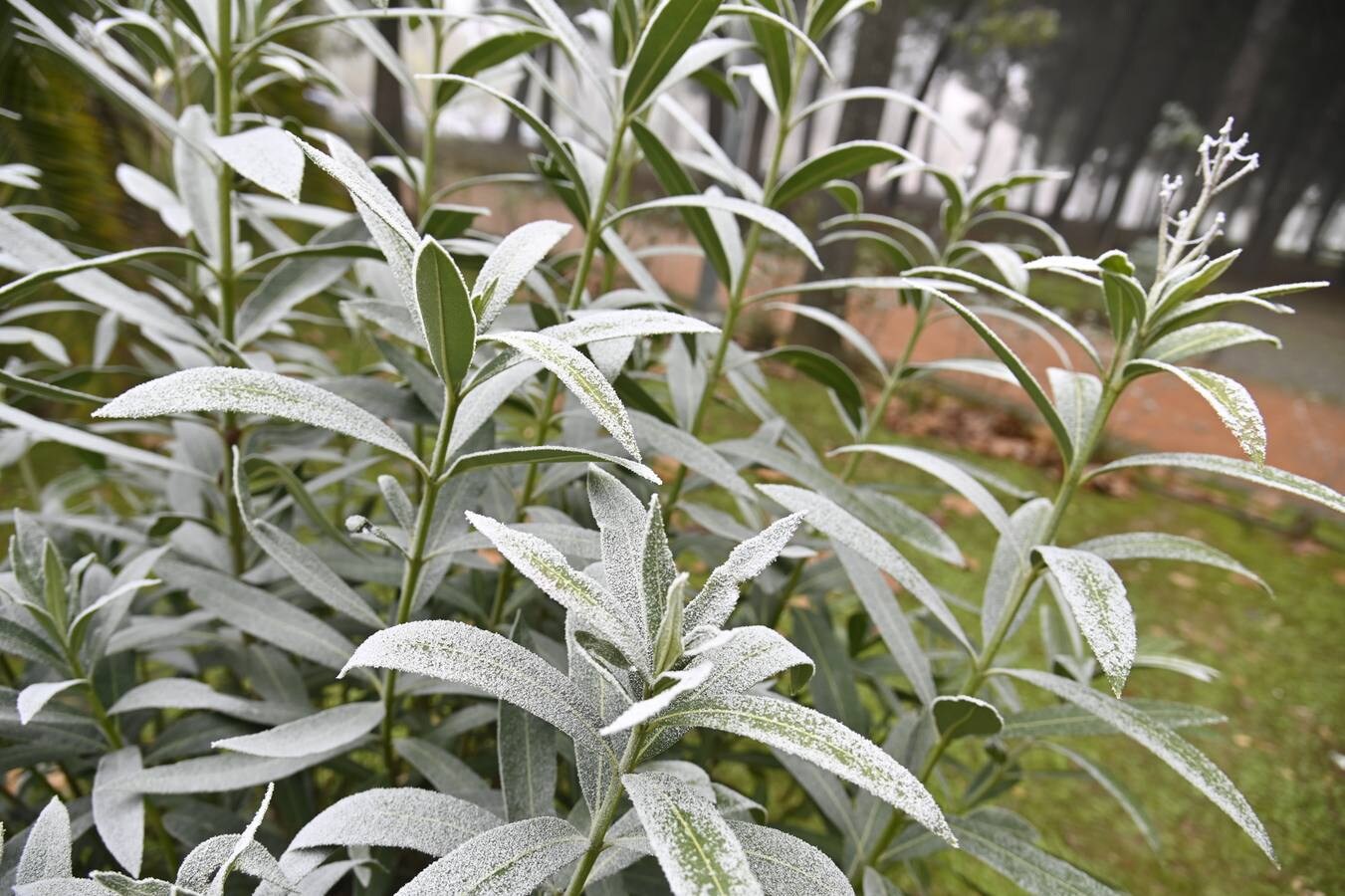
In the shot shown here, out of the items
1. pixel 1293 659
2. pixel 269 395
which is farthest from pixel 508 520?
pixel 1293 659

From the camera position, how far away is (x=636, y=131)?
774 mm

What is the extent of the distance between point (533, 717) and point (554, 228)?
389 millimetres

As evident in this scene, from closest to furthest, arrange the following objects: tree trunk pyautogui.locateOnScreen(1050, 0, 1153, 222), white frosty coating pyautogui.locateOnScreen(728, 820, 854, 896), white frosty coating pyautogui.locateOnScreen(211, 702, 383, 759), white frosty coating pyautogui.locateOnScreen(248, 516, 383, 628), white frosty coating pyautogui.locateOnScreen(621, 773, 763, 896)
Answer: white frosty coating pyautogui.locateOnScreen(621, 773, 763, 896), white frosty coating pyautogui.locateOnScreen(728, 820, 854, 896), white frosty coating pyautogui.locateOnScreen(211, 702, 383, 759), white frosty coating pyautogui.locateOnScreen(248, 516, 383, 628), tree trunk pyautogui.locateOnScreen(1050, 0, 1153, 222)

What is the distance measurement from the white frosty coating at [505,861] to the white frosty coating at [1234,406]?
453mm

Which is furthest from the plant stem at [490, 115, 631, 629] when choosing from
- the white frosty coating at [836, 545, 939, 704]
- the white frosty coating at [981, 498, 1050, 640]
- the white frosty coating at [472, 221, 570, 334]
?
the white frosty coating at [981, 498, 1050, 640]

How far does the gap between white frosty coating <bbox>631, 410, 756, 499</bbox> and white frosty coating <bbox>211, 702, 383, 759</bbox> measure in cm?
32

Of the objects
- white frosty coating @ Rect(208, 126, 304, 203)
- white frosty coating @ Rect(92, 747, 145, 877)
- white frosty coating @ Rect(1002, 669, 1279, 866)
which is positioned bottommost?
white frosty coating @ Rect(92, 747, 145, 877)

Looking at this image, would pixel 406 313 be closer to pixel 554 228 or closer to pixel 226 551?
pixel 554 228

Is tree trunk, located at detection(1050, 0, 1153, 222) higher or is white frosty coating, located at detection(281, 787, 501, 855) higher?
tree trunk, located at detection(1050, 0, 1153, 222)

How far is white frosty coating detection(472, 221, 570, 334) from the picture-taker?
0.54 meters

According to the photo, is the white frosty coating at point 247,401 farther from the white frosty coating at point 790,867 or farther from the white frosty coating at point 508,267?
the white frosty coating at point 790,867

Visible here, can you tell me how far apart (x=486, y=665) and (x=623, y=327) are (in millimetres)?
221

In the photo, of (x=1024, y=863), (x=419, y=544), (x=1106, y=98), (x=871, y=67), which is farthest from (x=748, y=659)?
(x=1106, y=98)

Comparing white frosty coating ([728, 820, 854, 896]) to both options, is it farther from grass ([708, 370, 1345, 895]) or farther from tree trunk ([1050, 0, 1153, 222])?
tree trunk ([1050, 0, 1153, 222])
